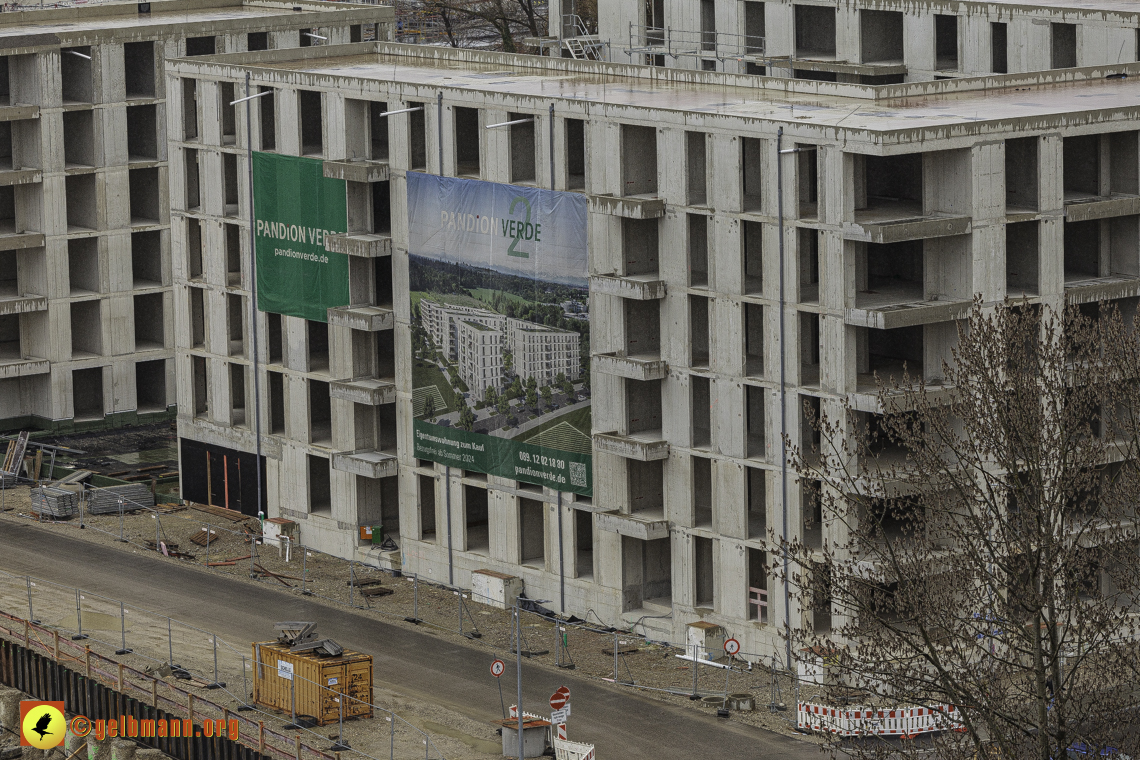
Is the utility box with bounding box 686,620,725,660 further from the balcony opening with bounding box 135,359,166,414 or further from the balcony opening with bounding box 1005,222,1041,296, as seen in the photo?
the balcony opening with bounding box 135,359,166,414

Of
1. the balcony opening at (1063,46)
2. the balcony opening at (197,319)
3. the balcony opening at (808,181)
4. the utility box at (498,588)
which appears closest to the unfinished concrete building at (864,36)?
the balcony opening at (1063,46)

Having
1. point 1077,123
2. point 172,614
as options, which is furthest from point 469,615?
point 1077,123

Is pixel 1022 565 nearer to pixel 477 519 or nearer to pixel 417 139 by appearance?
pixel 477 519

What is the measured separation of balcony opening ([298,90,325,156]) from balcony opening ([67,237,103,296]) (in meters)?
27.2

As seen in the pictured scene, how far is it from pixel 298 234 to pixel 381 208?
3672mm

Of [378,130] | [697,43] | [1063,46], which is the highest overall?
[697,43]

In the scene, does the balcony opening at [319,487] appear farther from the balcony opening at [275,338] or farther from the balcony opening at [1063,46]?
the balcony opening at [1063,46]

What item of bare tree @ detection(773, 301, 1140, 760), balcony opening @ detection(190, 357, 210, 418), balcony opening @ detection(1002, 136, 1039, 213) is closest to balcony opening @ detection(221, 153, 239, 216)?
balcony opening @ detection(190, 357, 210, 418)

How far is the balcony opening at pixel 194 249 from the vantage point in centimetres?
9706

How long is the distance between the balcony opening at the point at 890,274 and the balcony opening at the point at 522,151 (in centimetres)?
1331

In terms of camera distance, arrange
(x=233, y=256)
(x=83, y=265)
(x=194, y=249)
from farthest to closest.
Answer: (x=83, y=265) → (x=194, y=249) → (x=233, y=256)

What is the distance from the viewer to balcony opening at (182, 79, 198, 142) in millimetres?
95750

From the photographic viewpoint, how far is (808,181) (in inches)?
2901

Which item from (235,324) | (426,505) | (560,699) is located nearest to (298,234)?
(235,324)
